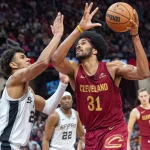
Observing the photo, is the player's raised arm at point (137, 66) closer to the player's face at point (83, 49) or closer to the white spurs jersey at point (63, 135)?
the player's face at point (83, 49)

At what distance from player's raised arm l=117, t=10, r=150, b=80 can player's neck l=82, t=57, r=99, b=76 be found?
0.94 feet

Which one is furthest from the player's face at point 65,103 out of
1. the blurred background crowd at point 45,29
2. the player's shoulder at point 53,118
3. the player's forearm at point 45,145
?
the blurred background crowd at point 45,29

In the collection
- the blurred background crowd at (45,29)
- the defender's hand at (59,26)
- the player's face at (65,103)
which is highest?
the blurred background crowd at (45,29)

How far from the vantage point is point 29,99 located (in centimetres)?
508

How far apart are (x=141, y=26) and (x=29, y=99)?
18.0 metres

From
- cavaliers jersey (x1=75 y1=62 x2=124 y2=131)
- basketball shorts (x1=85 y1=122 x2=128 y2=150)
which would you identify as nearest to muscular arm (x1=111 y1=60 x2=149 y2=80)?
cavaliers jersey (x1=75 y1=62 x2=124 y2=131)

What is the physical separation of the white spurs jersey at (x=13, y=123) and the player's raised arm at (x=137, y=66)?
1.15m

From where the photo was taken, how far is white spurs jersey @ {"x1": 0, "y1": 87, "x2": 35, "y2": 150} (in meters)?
4.91

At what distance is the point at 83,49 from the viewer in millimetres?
5227

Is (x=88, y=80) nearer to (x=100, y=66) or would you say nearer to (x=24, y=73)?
(x=100, y=66)

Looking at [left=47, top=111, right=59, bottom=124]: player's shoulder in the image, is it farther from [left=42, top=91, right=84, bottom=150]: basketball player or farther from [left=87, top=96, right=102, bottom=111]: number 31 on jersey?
[left=87, top=96, right=102, bottom=111]: number 31 on jersey

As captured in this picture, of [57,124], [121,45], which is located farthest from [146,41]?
[57,124]

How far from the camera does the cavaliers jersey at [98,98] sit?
5.14 meters

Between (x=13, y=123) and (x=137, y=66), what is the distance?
4.82ft
